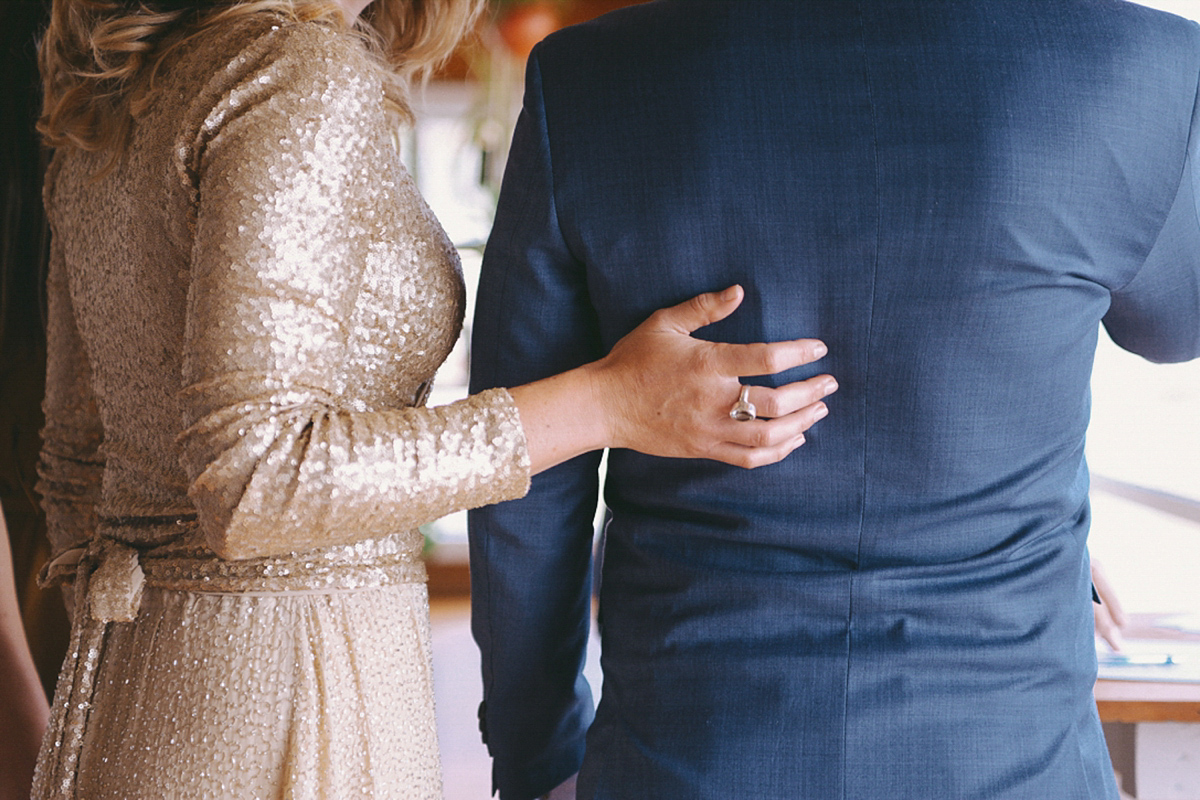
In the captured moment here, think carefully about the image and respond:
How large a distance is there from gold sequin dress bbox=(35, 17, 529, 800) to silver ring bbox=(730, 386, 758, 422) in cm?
20

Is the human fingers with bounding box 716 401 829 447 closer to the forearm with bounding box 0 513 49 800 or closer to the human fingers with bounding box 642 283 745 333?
the human fingers with bounding box 642 283 745 333

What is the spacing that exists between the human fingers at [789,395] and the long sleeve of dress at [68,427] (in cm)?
84

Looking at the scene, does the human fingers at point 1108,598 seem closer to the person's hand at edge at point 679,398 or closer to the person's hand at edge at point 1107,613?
the person's hand at edge at point 1107,613

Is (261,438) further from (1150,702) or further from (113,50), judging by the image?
(1150,702)

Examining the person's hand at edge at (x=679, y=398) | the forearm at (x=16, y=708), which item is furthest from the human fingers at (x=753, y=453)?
the forearm at (x=16, y=708)

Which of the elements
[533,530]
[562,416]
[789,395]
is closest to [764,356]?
[789,395]

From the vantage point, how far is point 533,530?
3.51 ft

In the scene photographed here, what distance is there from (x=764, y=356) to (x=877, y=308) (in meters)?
0.11

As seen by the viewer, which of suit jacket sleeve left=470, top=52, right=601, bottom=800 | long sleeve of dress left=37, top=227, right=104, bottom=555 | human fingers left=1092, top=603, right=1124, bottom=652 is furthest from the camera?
human fingers left=1092, top=603, right=1124, bottom=652

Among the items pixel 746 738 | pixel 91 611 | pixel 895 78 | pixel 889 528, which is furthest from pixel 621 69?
pixel 91 611

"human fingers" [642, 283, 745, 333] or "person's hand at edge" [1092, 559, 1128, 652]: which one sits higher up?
"human fingers" [642, 283, 745, 333]

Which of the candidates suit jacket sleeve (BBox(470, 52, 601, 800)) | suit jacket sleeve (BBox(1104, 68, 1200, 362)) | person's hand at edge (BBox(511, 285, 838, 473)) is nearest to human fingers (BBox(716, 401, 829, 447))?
person's hand at edge (BBox(511, 285, 838, 473))

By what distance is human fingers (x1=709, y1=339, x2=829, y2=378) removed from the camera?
2.64 feet

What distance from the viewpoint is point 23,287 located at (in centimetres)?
157
